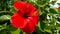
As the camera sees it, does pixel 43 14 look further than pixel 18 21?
Yes

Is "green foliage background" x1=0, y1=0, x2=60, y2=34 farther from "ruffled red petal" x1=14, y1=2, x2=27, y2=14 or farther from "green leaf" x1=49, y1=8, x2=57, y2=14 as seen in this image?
"ruffled red petal" x1=14, y1=2, x2=27, y2=14

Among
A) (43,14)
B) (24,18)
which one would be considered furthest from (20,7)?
(43,14)

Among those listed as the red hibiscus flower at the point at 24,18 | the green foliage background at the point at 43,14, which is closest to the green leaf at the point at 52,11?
the green foliage background at the point at 43,14

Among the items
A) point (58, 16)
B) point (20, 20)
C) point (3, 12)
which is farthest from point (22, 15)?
point (58, 16)

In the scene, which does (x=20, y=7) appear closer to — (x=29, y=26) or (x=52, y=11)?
(x=29, y=26)

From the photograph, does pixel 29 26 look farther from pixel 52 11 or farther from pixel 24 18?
pixel 52 11

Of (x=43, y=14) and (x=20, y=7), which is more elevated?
(x=20, y=7)

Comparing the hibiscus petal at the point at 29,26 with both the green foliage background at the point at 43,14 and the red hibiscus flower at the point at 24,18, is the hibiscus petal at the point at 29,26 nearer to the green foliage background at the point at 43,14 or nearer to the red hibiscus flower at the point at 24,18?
the red hibiscus flower at the point at 24,18

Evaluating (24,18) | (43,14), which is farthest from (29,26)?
(43,14)
